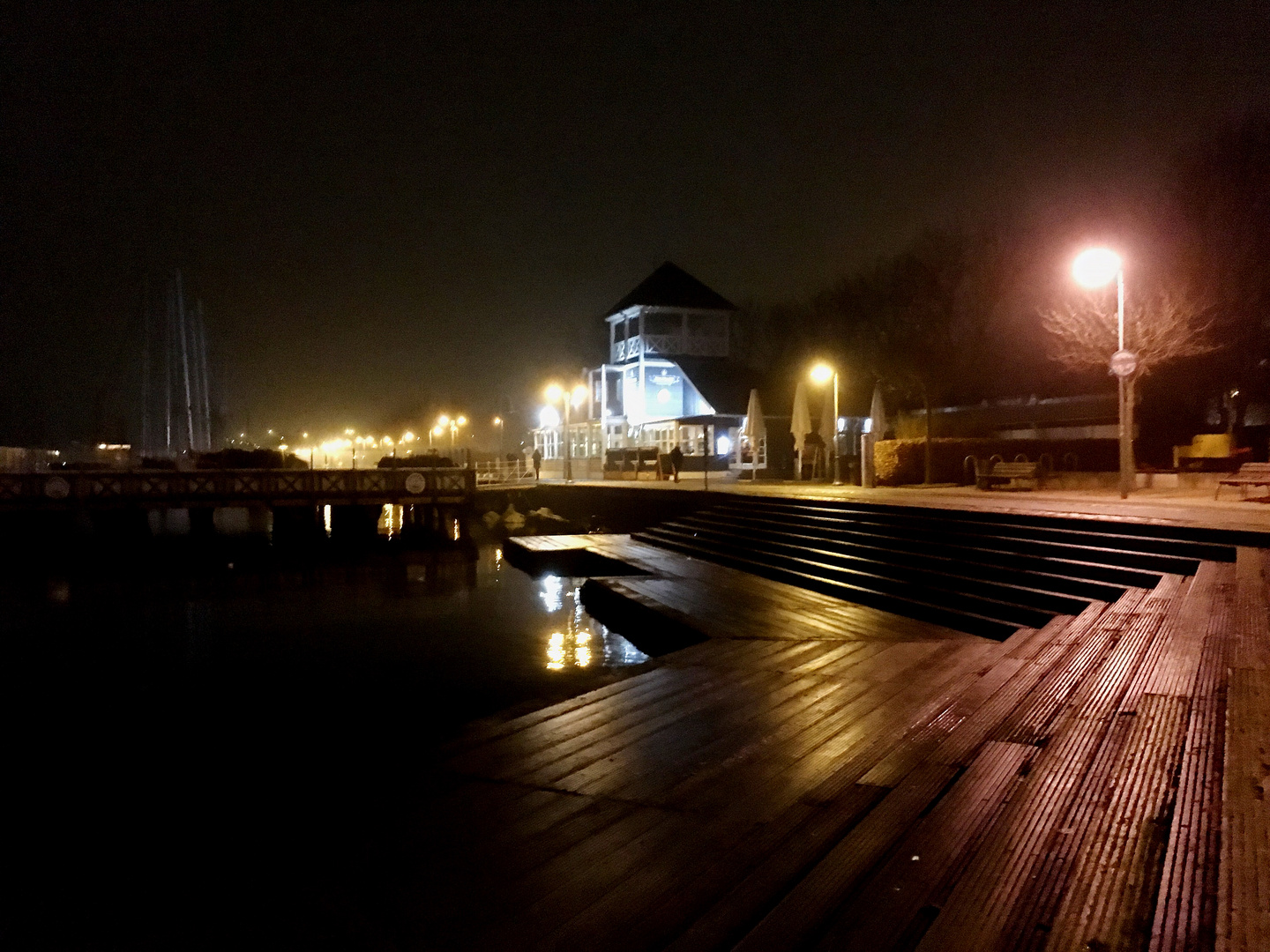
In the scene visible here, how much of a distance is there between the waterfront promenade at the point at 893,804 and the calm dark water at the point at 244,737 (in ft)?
1.69

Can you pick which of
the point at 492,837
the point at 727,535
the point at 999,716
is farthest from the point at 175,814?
the point at 727,535

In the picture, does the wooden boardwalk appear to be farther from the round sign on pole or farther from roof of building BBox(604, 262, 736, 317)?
roof of building BBox(604, 262, 736, 317)

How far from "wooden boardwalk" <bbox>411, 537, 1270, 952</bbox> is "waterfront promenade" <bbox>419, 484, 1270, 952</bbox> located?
14 mm

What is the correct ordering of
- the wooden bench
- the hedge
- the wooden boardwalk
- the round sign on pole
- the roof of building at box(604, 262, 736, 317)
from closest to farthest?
the wooden boardwalk → the wooden bench → the round sign on pole → the hedge → the roof of building at box(604, 262, 736, 317)

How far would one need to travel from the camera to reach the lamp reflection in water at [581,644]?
10.7 meters

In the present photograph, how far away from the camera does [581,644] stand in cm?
1158

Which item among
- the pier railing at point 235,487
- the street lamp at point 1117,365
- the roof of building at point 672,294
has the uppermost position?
the roof of building at point 672,294

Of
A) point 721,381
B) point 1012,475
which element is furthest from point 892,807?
point 721,381

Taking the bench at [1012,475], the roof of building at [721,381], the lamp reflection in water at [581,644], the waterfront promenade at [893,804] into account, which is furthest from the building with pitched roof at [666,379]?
the waterfront promenade at [893,804]

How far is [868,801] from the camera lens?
4.09m

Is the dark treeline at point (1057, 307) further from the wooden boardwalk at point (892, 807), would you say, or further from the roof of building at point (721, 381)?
the wooden boardwalk at point (892, 807)

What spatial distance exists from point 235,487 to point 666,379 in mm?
20445

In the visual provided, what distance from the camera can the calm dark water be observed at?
3934mm

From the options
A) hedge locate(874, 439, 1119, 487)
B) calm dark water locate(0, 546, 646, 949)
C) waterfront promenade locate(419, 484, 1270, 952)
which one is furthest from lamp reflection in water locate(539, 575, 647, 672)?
hedge locate(874, 439, 1119, 487)
